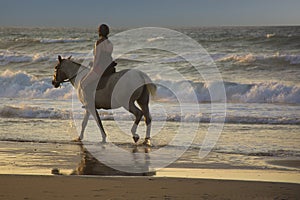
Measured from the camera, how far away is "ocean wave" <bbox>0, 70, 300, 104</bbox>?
22.1 m

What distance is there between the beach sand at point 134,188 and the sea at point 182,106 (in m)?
1.11

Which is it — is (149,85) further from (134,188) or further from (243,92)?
(243,92)

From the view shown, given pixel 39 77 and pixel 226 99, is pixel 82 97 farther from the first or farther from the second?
pixel 39 77

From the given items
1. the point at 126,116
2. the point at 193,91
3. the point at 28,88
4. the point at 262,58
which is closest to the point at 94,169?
the point at 126,116

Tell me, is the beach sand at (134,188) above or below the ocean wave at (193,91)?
above

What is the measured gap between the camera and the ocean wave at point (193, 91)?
72.5ft

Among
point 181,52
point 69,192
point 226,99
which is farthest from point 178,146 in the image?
point 181,52

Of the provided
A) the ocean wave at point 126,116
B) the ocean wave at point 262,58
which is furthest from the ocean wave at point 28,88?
the ocean wave at point 262,58

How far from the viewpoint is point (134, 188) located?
8.16 meters

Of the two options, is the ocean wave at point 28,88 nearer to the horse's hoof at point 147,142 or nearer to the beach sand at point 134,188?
the horse's hoof at point 147,142

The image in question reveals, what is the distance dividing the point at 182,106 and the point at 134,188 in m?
12.0

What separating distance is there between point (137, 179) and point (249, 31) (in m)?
38.8

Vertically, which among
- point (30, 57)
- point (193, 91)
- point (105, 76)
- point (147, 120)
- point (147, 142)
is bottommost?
point (30, 57)

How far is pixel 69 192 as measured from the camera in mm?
7879
